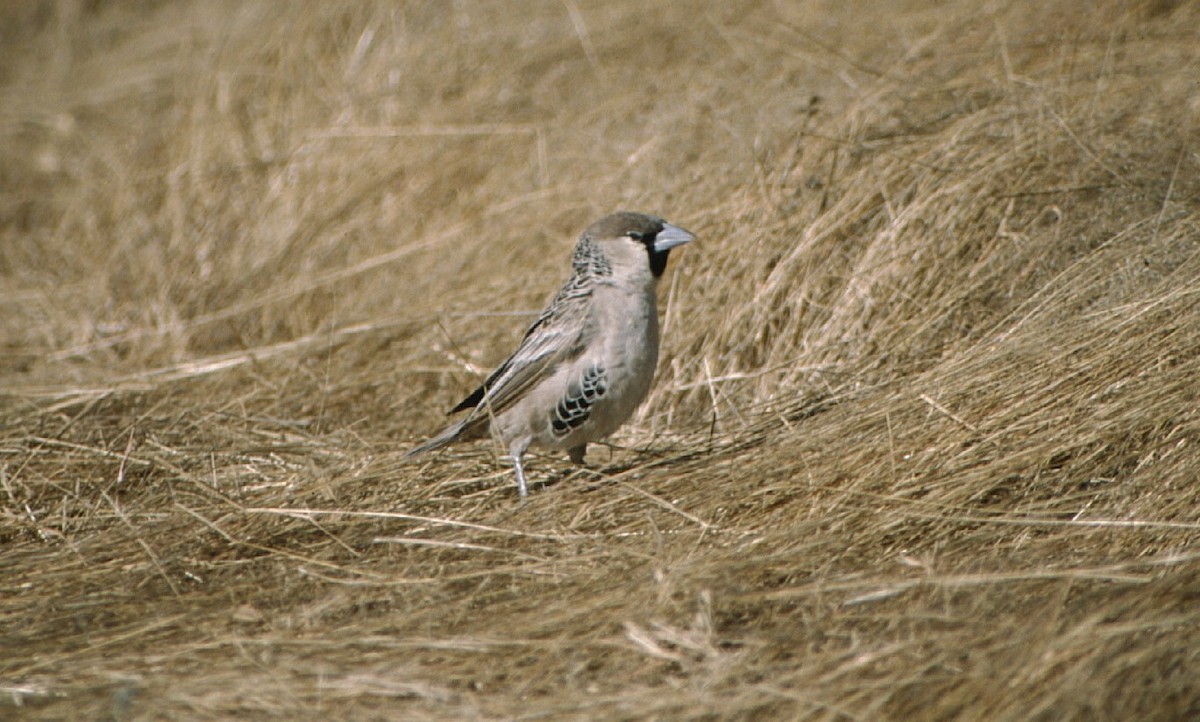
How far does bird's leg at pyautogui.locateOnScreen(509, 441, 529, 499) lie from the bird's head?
2.50ft

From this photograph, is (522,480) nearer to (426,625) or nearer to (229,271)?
(426,625)

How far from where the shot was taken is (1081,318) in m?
4.56

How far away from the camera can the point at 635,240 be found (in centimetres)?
496

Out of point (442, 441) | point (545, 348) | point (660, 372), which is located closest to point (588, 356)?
point (545, 348)

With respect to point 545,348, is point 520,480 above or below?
below

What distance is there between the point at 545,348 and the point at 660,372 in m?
1.00

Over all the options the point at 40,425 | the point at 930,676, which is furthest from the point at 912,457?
the point at 40,425

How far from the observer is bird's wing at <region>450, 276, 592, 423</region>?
4816 mm

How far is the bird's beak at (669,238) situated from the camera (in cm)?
A: 491

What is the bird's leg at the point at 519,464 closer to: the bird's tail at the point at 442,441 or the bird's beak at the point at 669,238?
the bird's tail at the point at 442,441

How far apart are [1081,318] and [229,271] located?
4705mm

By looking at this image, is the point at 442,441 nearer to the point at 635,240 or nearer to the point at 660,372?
the point at 635,240

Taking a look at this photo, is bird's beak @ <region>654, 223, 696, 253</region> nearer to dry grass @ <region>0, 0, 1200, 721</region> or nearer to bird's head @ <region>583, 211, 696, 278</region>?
bird's head @ <region>583, 211, 696, 278</region>

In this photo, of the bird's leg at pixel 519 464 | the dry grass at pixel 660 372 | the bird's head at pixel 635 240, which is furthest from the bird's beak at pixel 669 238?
the bird's leg at pixel 519 464
